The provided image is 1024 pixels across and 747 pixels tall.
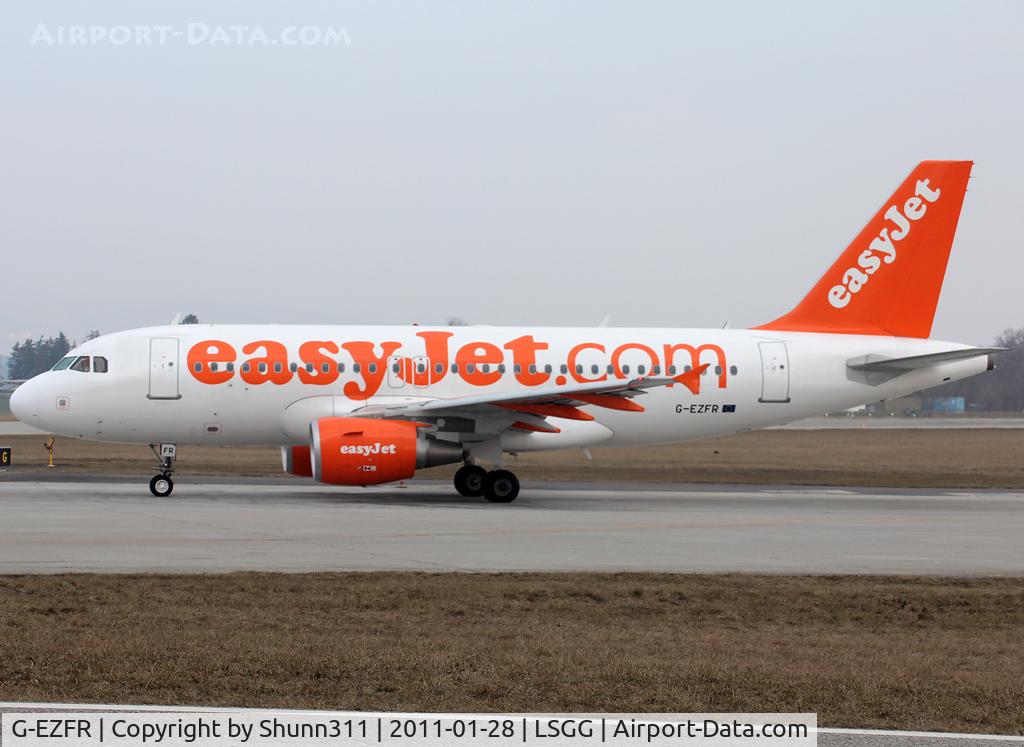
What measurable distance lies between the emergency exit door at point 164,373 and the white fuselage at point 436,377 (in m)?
0.02

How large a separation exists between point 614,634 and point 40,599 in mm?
5309

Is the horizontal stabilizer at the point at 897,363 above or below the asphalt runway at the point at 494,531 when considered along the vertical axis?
above

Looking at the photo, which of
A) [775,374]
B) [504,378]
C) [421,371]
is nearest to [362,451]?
[421,371]

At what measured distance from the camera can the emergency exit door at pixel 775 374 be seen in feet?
96.9

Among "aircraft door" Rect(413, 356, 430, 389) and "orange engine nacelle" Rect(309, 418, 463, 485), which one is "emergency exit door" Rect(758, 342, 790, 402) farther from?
"orange engine nacelle" Rect(309, 418, 463, 485)

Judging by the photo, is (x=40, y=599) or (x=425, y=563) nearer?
(x=40, y=599)

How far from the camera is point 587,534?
1995cm

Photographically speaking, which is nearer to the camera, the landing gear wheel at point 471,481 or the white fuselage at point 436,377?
the white fuselage at point 436,377

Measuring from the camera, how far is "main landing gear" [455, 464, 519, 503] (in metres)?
26.5

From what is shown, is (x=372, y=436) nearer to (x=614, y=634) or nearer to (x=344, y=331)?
(x=344, y=331)

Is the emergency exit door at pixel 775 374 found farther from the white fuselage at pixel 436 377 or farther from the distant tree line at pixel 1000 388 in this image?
the distant tree line at pixel 1000 388

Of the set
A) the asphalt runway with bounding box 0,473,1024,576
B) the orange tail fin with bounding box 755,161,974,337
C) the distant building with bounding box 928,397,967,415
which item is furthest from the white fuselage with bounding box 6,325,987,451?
the distant building with bounding box 928,397,967,415

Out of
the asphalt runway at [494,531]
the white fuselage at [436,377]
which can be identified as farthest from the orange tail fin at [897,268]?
the asphalt runway at [494,531]

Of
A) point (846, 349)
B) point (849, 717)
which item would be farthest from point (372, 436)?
point (849, 717)
